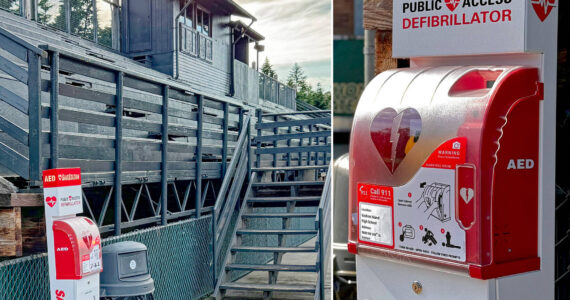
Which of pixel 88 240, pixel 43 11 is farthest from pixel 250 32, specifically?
pixel 88 240

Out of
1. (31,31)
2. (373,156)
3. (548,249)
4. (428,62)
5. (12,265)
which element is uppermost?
(31,31)

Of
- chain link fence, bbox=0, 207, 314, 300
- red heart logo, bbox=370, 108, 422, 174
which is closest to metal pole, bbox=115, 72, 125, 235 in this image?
chain link fence, bbox=0, 207, 314, 300

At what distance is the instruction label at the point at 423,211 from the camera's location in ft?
7.16

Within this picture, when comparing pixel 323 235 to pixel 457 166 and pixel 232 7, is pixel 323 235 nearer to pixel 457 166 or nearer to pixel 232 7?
pixel 232 7

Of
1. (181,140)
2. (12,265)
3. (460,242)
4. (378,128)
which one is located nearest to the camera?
(460,242)

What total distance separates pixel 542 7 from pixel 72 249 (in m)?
2.29

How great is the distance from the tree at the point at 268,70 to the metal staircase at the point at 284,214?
0.28m

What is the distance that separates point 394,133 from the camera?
237 centimetres

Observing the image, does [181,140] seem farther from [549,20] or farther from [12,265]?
[549,20]

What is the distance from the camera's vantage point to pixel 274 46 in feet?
14.2

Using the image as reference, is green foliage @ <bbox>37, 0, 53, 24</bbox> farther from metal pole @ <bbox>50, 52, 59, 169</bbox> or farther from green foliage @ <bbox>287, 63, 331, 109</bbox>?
green foliage @ <bbox>287, 63, 331, 109</bbox>

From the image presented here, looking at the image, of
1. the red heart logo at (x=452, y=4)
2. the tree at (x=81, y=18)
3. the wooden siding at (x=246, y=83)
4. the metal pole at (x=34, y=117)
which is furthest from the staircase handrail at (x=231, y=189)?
the red heart logo at (x=452, y=4)

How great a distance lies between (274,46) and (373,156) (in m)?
2.02

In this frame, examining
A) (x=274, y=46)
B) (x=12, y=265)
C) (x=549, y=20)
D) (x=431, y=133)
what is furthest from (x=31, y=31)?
(x=549, y=20)
